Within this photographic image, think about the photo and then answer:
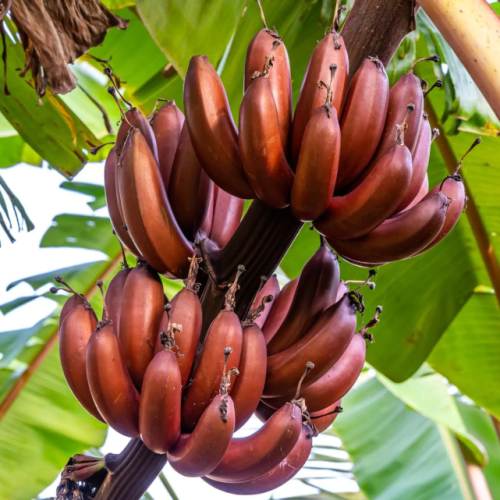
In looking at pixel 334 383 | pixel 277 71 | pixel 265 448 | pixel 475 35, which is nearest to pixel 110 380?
pixel 265 448

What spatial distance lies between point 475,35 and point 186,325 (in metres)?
0.48

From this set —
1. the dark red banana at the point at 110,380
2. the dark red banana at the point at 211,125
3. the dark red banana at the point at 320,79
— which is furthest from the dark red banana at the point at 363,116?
the dark red banana at the point at 110,380

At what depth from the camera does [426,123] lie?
97cm

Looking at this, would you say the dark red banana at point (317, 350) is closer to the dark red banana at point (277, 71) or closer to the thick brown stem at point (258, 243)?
the thick brown stem at point (258, 243)

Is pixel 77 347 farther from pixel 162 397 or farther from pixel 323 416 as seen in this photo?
pixel 323 416

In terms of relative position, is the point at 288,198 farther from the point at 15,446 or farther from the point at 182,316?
A: the point at 15,446

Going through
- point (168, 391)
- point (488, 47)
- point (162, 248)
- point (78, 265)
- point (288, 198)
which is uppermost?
point (488, 47)

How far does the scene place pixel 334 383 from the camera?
3.04ft

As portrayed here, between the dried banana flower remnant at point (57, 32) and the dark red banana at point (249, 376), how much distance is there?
1.97 feet

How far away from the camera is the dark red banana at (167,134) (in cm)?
96

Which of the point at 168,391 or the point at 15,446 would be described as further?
the point at 15,446

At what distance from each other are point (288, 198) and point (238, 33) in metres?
0.64

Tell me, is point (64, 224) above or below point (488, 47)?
below

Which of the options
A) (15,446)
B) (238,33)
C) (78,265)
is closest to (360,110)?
(238,33)
